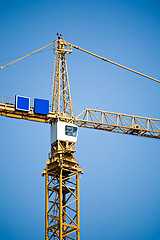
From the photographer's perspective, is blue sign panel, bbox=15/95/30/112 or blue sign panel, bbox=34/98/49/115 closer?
blue sign panel, bbox=15/95/30/112

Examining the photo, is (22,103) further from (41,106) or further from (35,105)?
(41,106)

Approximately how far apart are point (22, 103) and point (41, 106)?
10.2 ft

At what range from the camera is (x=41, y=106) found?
10062 cm

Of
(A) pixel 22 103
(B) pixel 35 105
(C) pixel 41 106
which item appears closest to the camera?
(A) pixel 22 103

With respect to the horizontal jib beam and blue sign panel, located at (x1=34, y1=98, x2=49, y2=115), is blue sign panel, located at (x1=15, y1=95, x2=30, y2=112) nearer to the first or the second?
the horizontal jib beam

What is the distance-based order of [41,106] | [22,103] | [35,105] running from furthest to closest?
[41,106], [35,105], [22,103]

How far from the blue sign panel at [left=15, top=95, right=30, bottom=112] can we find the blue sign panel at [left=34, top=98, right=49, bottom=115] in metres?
1.44

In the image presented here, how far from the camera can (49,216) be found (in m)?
99.9

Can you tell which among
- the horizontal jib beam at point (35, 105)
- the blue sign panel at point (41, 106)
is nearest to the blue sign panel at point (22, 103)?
the horizontal jib beam at point (35, 105)

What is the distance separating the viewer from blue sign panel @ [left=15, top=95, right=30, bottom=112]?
98.6m

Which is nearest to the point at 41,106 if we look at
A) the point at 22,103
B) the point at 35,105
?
the point at 35,105

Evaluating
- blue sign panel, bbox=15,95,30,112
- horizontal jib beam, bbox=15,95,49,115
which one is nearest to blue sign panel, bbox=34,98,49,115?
horizontal jib beam, bbox=15,95,49,115

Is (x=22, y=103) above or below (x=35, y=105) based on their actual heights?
below

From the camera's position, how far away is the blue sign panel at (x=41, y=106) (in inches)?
3944
